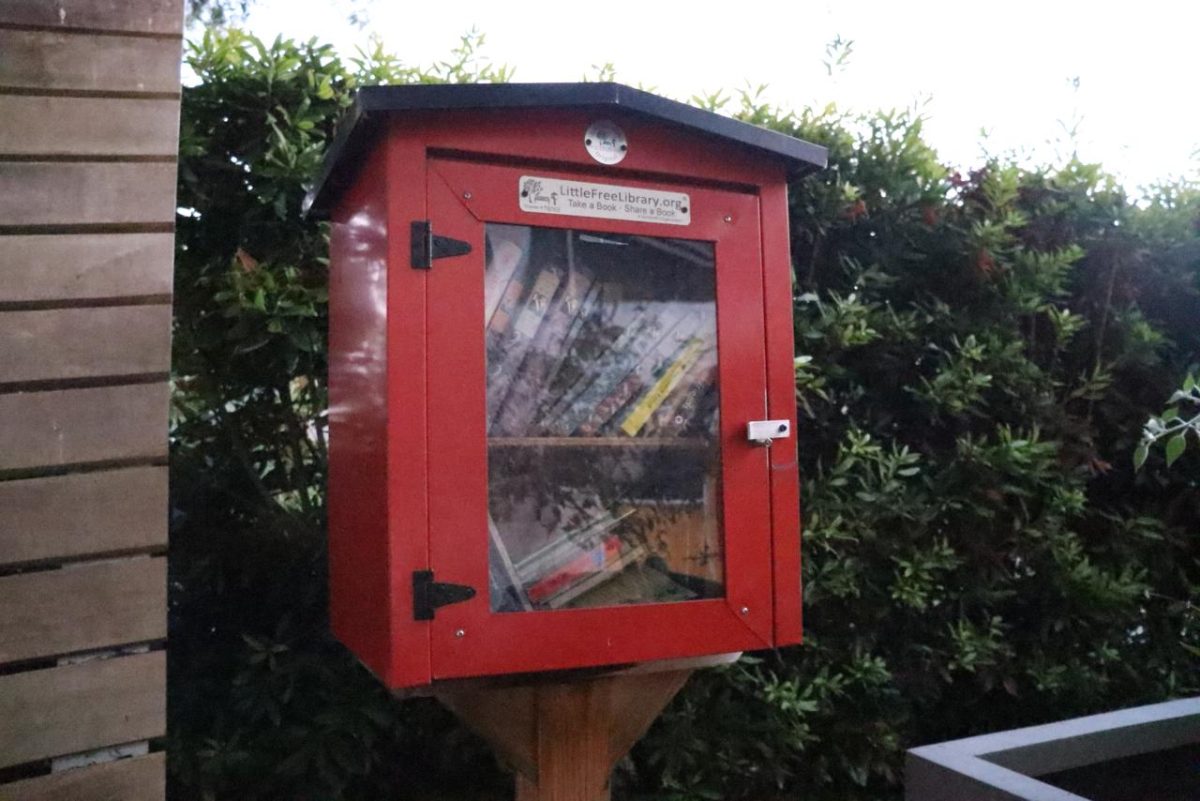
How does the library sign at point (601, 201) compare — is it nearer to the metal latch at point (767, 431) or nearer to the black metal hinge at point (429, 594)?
the metal latch at point (767, 431)

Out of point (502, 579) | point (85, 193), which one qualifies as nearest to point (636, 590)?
point (502, 579)

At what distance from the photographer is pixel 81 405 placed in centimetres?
179

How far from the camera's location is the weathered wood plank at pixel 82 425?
1.75 meters

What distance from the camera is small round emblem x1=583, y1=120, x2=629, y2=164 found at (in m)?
1.90

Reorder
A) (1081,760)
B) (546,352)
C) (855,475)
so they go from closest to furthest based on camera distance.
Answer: (546,352)
(1081,760)
(855,475)

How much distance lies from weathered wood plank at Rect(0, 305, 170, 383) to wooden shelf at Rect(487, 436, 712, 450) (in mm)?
662

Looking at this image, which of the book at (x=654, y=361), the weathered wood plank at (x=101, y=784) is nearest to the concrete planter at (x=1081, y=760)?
the book at (x=654, y=361)

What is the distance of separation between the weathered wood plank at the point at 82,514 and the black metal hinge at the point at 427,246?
636mm

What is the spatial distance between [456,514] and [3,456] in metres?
0.80

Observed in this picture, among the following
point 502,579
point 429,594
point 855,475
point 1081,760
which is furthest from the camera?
point 855,475

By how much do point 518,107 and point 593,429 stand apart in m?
0.63

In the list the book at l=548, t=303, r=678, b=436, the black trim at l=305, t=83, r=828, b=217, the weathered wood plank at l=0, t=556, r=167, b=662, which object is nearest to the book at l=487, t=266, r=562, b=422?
the book at l=548, t=303, r=678, b=436

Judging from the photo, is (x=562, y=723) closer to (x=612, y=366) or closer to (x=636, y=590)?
(x=636, y=590)

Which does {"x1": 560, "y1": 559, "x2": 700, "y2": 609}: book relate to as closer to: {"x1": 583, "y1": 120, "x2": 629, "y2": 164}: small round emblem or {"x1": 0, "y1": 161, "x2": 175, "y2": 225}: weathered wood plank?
{"x1": 583, "y1": 120, "x2": 629, "y2": 164}: small round emblem
